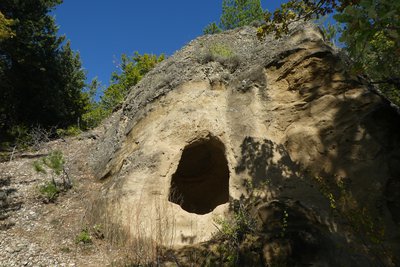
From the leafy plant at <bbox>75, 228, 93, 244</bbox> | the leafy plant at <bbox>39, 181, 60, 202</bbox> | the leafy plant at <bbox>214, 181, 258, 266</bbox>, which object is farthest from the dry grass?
the leafy plant at <bbox>39, 181, 60, 202</bbox>

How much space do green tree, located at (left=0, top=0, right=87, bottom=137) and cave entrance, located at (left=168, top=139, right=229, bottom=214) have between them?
9.84 m

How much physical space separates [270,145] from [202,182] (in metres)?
4.36

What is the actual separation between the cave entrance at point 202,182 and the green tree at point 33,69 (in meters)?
9.84

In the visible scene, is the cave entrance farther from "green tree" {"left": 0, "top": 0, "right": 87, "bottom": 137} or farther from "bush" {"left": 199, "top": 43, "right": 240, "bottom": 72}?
"green tree" {"left": 0, "top": 0, "right": 87, "bottom": 137}

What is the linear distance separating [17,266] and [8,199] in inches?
112

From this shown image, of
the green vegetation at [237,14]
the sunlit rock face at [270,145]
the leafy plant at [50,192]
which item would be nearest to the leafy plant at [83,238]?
the sunlit rock face at [270,145]

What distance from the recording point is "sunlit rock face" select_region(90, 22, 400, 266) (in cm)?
643

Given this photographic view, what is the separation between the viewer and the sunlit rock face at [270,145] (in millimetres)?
6434

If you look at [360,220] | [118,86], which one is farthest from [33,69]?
[360,220]

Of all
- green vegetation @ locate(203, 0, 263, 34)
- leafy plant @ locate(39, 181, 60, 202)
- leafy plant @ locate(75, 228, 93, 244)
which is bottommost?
leafy plant @ locate(75, 228, 93, 244)

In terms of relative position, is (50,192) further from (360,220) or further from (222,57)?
(360,220)

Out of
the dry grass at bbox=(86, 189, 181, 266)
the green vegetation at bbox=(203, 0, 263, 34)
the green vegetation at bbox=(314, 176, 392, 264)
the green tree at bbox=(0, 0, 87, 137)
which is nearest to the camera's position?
the green vegetation at bbox=(314, 176, 392, 264)

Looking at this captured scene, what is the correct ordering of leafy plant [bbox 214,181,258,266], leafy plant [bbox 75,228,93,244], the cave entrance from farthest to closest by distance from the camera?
the cave entrance < leafy plant [bbox 75,228,93,244] < leafy plant [bbox 214,181,258,266]

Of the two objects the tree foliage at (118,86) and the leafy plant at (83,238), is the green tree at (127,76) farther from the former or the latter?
the leafy plant at (83,238)
